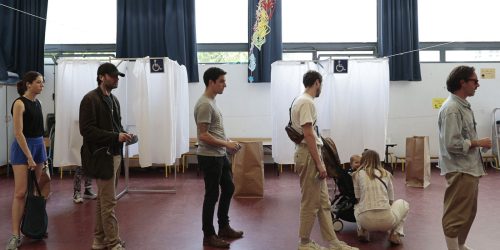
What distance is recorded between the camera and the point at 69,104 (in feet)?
16.7

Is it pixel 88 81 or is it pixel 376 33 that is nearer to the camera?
pixel 88 81

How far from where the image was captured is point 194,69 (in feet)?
23.9

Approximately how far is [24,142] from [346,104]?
3.50 m

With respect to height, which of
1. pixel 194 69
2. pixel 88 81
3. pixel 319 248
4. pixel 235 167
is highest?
pixel 194 69

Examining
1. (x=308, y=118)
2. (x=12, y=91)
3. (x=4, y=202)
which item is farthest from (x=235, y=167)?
(x=12, y=91)

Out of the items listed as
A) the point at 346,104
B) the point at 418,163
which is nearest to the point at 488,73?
the point at 418,163

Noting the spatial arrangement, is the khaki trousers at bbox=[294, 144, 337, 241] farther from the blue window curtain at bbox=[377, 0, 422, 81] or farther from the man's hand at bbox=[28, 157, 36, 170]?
the blue window curtain at bbox=[377, 0, 422, 81]

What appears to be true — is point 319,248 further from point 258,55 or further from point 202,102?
point 258,55

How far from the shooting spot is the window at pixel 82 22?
750cm

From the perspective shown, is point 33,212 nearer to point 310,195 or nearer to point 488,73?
point 310,195

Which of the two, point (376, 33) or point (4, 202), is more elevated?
point (376, 33)

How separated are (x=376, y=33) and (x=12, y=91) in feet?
21.3

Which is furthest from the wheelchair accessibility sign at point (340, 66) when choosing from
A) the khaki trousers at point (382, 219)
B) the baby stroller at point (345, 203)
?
the khaki trousers at point (382, 219)

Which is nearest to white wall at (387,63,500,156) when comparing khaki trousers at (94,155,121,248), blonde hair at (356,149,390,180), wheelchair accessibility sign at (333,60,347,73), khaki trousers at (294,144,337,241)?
wheelchair accessibility sign at (333,60,347,73)
